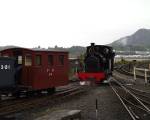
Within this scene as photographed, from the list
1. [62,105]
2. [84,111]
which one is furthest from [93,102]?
[84,111]

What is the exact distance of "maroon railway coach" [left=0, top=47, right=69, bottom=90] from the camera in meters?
18.3

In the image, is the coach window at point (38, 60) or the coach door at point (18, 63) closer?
the coach door at point (18, 63)

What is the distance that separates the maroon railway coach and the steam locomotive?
845 centimetres

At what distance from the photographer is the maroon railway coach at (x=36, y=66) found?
18.3m

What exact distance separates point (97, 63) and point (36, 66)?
436 inches

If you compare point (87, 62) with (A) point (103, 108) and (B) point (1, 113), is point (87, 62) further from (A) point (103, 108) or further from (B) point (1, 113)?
(B) point (1, 113)

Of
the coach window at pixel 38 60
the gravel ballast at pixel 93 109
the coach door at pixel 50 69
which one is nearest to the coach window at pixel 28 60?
the coach window at pixel 38 60

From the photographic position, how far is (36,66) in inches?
727

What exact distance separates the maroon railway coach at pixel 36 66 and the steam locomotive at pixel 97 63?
845cm

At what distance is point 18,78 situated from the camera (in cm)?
1831

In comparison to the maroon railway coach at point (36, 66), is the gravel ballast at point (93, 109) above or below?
below

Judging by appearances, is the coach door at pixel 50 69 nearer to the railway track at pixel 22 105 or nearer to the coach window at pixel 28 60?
the railway track at pixel 22 105

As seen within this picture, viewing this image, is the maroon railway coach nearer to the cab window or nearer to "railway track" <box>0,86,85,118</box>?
the cab window

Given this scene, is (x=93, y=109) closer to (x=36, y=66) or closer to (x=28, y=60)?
(x=36, y=66)
